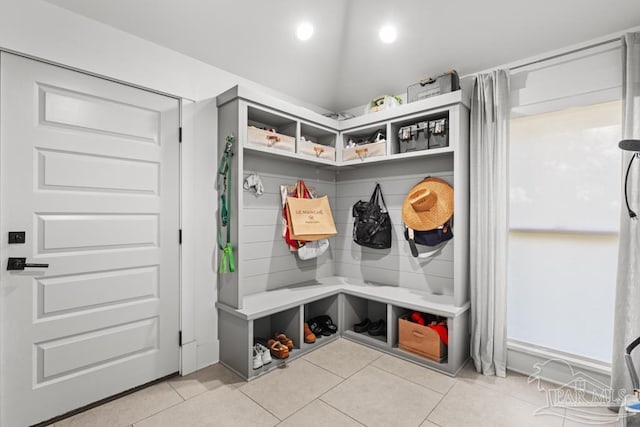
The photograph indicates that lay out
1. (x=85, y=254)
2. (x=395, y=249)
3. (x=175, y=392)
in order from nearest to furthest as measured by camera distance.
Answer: (x=85, y=254) < (x=175, y=392) < (x=395, y=249)

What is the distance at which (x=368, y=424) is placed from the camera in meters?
1.85

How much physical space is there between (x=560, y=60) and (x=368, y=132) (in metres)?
1.62

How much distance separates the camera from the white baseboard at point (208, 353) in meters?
2.52

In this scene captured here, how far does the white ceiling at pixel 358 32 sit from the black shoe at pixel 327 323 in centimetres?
238

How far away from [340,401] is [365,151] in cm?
215

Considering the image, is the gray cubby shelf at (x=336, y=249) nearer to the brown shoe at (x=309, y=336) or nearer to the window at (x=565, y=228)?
the brown shoe at (x=309, y=336)

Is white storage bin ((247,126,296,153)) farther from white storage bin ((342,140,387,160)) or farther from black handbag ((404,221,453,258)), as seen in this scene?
black handbag ((404,221,453,258))

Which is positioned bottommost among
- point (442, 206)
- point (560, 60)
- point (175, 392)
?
point (175, 392)

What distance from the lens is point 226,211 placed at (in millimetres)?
2527

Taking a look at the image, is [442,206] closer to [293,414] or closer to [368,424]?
[368,424]

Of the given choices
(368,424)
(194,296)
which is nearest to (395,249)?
(368,424)

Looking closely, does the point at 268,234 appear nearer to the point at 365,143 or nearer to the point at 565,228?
the point at 365,143

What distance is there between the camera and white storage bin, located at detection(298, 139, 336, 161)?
9.61 ft

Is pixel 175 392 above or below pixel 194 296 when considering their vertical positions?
below
